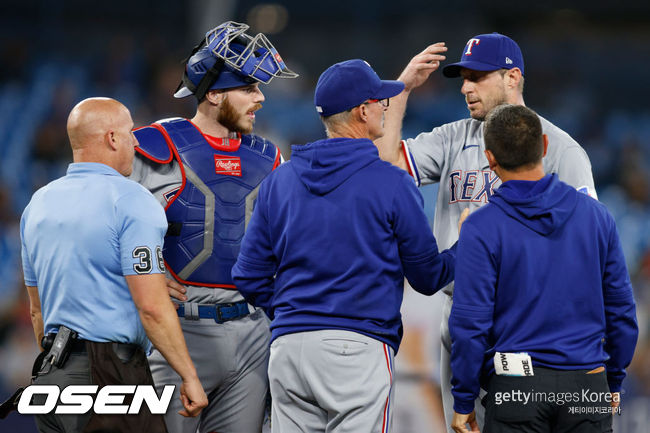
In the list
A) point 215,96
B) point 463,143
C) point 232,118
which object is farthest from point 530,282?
point 215,96

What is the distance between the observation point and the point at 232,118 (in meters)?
3.75

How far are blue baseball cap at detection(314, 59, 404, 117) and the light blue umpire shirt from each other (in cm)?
81

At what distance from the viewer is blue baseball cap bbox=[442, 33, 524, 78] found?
3.71 meters

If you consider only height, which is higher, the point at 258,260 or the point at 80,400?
the point at 258,260

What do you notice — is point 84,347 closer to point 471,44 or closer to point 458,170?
point 458,170

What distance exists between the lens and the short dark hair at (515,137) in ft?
9.45

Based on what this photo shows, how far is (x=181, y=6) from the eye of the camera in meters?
13.8

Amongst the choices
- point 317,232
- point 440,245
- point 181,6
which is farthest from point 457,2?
point 317,232

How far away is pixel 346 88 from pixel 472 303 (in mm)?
966

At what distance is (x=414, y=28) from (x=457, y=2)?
2.84 ft

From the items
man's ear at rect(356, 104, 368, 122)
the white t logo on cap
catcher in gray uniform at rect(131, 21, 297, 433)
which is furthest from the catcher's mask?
the white t logo on cap

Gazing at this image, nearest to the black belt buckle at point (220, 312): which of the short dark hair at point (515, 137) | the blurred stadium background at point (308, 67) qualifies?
the short dark hair at point (515, 137)

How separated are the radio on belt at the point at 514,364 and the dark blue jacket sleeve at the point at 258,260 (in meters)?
0.96

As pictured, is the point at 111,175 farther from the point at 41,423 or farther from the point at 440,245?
the point at 440,245
